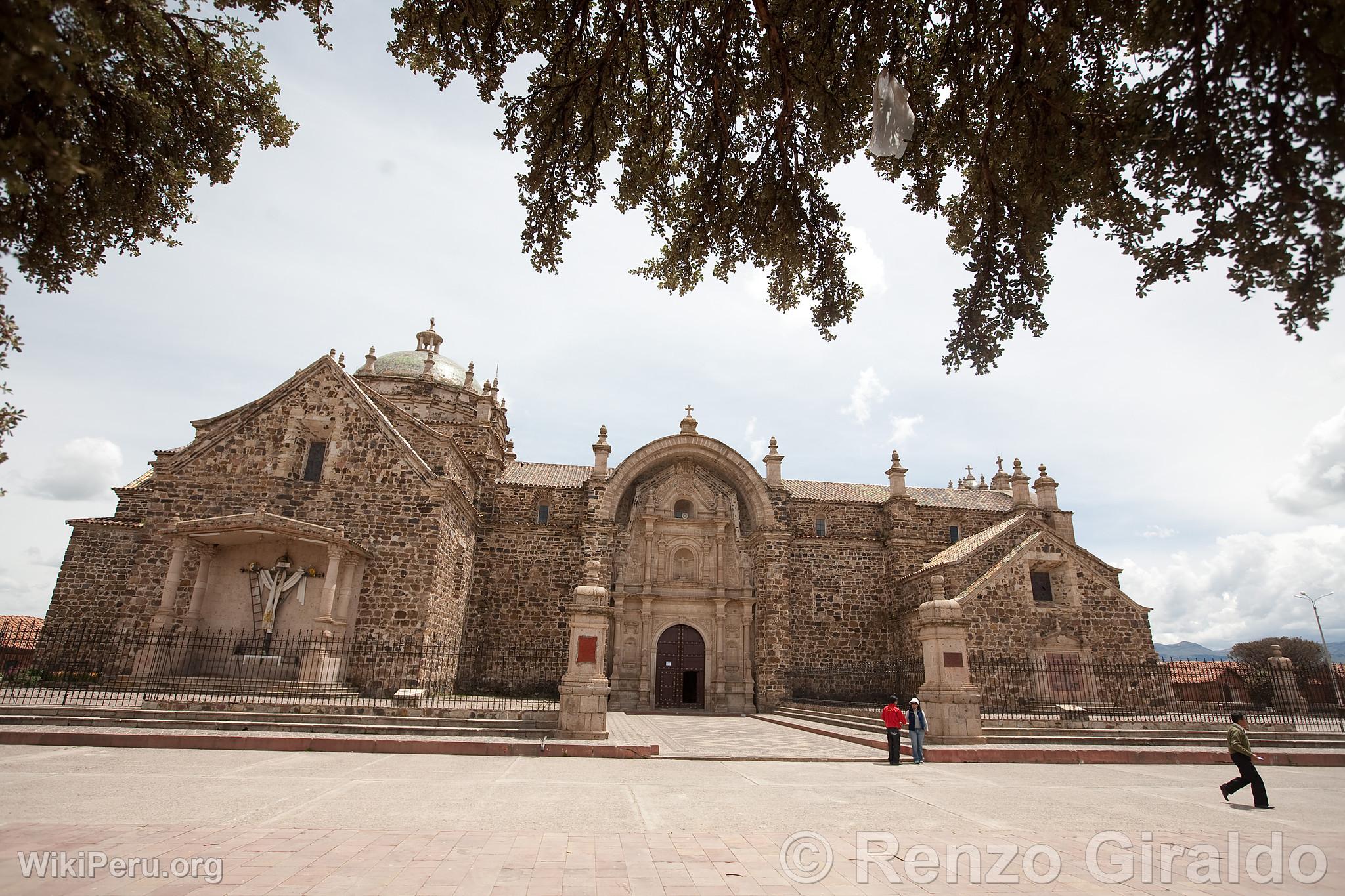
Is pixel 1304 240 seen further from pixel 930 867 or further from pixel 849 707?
pixel 849 707

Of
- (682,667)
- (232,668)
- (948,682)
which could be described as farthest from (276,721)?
(682,667)

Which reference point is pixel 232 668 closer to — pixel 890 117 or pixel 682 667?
pixel 682 667

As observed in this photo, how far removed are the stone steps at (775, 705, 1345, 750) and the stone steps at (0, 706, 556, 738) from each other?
840cm

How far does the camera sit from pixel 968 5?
5.42 meters

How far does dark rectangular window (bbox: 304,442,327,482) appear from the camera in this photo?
19.3 meters

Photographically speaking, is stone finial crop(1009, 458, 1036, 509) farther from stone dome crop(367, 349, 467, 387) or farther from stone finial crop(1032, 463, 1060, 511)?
stone dome crop(367, 349, 467, 387)

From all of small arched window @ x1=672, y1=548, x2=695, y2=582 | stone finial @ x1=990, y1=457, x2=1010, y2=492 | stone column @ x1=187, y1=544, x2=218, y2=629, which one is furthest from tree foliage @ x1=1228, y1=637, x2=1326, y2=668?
stone column @ x1=187, y1=544, x2=218, y2=629

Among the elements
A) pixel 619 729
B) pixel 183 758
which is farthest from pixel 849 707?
pixel 183 758

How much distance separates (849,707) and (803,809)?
13334mm

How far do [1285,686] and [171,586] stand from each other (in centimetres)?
3014

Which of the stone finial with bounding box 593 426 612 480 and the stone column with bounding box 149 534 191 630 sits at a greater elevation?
the stone finial with bounding box 593 426 612 480

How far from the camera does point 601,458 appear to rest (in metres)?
25.2

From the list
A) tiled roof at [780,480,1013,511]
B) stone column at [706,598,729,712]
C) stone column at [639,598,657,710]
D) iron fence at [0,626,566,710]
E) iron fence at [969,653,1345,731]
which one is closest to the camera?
iron fence at [0,626,566,710]

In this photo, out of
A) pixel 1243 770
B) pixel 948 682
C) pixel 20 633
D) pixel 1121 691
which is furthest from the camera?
pixel 1121 691
